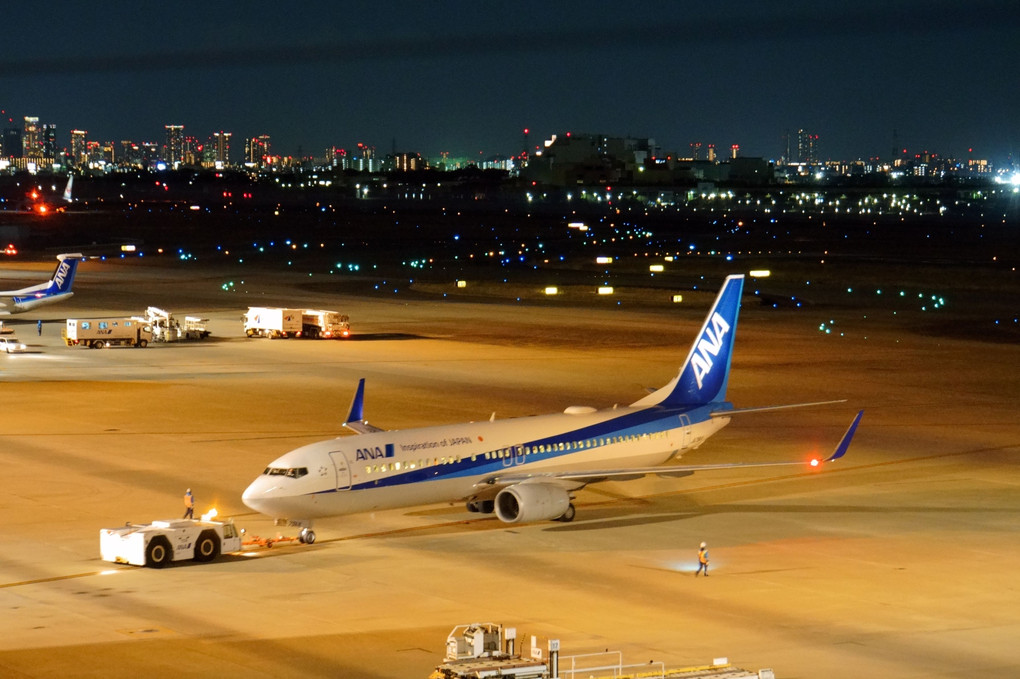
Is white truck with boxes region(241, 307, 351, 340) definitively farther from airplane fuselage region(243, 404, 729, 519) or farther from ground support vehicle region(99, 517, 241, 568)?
ground support vehicle region(99, 517, 241, 568)

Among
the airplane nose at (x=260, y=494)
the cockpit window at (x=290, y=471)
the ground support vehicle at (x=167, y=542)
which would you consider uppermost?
the cockpit window at (x=290, y=471)

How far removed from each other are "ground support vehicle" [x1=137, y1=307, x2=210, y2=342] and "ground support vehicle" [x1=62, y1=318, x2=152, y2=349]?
4.21 ft

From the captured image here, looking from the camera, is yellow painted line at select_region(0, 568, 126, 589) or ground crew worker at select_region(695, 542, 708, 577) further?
ground crew worker at select_region(695, 542, 708, 577)

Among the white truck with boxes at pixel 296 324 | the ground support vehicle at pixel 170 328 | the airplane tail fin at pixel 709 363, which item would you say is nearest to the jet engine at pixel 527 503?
the airplane tail fin at pixel 709 363

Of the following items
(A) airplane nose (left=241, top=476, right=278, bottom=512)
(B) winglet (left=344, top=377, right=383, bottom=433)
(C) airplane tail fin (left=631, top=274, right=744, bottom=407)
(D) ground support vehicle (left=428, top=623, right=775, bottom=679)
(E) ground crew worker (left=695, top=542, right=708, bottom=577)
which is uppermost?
(C) airplane tail fin (left=631, top=274, right=744, bottom=407)

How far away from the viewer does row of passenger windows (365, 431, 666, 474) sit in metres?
37.8

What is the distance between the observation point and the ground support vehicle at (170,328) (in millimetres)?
90562

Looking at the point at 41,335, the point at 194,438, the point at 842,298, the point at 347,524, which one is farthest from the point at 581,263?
the point at 347,524

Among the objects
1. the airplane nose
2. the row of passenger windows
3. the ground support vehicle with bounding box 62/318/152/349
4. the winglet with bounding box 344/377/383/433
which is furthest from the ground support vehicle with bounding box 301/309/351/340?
the airplane nose

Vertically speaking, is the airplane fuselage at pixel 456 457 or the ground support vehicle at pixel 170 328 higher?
the ground support vehicle at pixel 170 328

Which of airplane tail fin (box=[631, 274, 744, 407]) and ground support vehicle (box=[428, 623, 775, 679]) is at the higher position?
airplane tail fin (box=[631, 274, 744, 407])

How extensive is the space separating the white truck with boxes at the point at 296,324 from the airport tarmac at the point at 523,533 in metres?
9.68

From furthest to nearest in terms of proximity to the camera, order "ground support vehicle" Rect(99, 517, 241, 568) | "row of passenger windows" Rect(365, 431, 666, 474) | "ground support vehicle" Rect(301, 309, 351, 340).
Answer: "ground support vehicle" Rect(301, 309, 351, 340) → "row of passenger windows" Rect(365, 431, 666, 474) → "ground support vehicle" Rect(99, 517, 241, 568)

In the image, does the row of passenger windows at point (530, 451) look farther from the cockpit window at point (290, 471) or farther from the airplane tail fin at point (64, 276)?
the airplane tail fin at point (64, 276)
